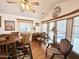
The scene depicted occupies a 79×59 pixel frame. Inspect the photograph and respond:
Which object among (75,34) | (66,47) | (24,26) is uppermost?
(24,26)

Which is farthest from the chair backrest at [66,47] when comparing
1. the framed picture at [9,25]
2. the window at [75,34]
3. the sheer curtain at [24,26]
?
the sheer curtain at [24,26]

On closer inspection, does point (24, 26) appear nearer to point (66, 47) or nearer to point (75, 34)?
point (75, 34)

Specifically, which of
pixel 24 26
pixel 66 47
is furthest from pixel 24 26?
pixel 66 47

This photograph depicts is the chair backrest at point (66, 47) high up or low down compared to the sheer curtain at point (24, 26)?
down

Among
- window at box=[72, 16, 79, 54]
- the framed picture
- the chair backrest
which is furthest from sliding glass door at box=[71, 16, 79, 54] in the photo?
the framed picture

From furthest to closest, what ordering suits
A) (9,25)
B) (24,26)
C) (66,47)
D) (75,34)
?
(24,26), (9,25), (75,34), (66,47)

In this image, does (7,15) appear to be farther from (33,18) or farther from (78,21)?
(78,21)

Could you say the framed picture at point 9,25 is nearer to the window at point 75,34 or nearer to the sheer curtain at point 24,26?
the sheer curtain at point 24,26

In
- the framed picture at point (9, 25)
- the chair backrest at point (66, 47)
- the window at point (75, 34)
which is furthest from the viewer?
the framed picture at point (9, 25)

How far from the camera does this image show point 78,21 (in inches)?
132

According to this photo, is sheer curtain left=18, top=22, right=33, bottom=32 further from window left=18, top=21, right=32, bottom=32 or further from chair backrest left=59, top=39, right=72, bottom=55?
chair backrest left=59, top=39, right=72, bottom=55

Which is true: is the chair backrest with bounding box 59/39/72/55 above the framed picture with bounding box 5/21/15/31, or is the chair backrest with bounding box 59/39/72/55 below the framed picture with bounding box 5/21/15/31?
below

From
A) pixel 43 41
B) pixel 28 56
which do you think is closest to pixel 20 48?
pixel 28 56

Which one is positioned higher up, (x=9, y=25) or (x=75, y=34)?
(x=9, y=25)
